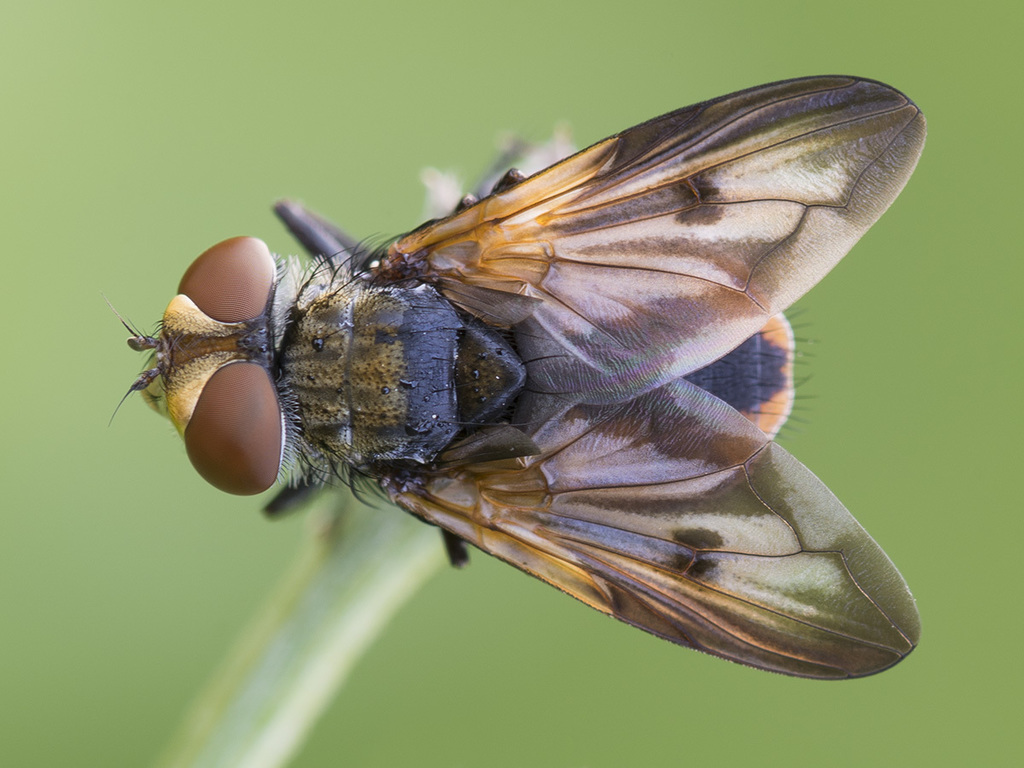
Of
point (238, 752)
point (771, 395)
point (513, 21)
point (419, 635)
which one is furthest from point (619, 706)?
point (513, 21)

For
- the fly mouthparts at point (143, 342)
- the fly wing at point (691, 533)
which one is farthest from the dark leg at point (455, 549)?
the fly mouthparts at point (143, 342)

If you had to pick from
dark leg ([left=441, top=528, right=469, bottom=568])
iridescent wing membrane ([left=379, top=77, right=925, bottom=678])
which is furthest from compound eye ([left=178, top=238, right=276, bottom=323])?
dark leg ([left=441, top=528, right=469, bottom=568])

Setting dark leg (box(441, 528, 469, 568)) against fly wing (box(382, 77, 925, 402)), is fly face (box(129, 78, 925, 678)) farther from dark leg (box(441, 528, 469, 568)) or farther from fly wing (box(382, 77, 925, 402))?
dark leg (box(441, 528, 469, 568))

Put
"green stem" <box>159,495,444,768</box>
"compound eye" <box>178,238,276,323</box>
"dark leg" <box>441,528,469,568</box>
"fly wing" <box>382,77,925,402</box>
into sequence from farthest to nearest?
"dark leg" <box>441,528,469,568</box> → "compound eye" <box>178,238,276,323</box> → "green stem" <box>159,495,444,768</box> → "fly wing" <box>382,77,925,402</box>

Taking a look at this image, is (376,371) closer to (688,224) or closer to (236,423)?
(236,423)

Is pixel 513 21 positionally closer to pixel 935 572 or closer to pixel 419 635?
pixel 419 635
